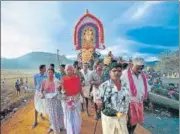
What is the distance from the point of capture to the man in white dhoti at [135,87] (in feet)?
18.5

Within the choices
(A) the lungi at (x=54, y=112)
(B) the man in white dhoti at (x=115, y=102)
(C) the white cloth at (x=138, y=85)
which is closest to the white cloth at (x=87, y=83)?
(A) the lungi at (x=54, y=112)

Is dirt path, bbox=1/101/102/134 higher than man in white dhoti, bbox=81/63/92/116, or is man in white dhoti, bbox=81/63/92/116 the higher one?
man in white dhoti, bbox=81/63/92/116

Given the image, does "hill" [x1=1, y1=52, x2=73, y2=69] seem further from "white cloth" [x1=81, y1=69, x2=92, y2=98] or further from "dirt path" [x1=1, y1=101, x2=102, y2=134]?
"dirt path" [x1=1, y1=101, x2=102, y2=134]

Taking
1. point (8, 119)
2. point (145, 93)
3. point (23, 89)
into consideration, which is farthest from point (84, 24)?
point (145, 93)

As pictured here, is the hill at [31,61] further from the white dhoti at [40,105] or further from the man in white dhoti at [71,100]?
the man in white dhoti at [71,100]

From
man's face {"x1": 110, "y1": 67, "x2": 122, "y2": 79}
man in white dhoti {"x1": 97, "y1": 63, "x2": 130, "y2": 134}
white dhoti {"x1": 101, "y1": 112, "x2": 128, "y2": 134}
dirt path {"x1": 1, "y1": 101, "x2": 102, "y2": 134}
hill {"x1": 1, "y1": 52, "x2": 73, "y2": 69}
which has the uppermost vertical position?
hill {"x1": 1, "y1": 52, "x2": 73, "y2": 69}

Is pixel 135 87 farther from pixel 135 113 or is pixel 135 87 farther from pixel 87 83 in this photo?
pixel 87 83

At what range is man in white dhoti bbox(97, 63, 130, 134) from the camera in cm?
519

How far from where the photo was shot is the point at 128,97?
530 centimetres

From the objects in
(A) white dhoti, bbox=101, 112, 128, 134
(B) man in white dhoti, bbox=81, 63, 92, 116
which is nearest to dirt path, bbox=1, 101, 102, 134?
(B) man in white dhoti, bbox=81, 63, 92, 116

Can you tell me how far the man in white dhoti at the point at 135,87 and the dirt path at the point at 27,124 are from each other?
1.36 metres

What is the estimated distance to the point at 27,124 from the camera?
7699mm

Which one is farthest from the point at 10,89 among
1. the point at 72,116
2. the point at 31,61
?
the point at 72,116

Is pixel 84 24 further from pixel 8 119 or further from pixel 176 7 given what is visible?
pixel 8 119
